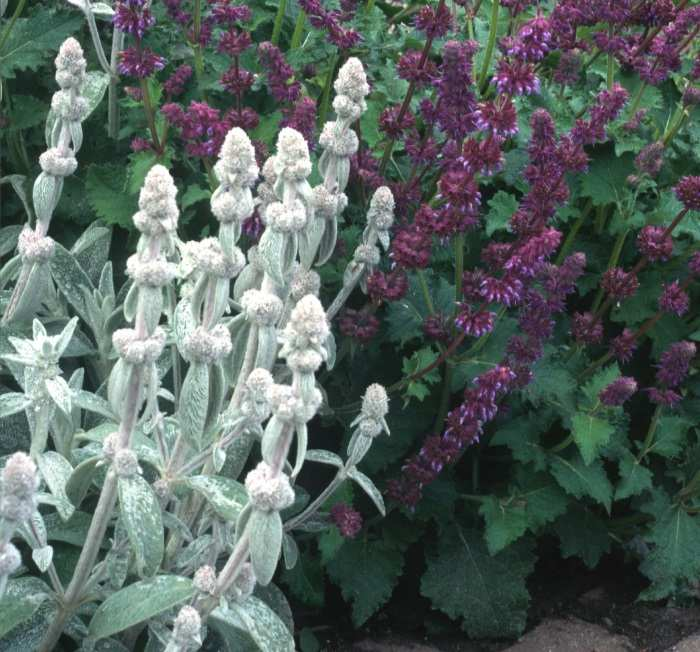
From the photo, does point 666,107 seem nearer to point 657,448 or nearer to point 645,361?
point 645,361

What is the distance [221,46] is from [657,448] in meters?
1.63

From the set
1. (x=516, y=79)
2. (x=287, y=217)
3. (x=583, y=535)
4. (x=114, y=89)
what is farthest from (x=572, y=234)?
(x=114, y=89)

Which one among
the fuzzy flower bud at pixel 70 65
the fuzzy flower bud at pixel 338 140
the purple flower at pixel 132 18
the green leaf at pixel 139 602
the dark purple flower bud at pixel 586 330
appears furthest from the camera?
the dark purple flower bud at pixel 586 330

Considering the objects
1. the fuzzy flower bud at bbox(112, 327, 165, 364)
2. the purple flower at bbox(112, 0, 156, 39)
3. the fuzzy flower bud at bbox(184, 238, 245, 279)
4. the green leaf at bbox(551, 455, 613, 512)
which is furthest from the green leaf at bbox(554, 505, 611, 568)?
the purple flower at bbox(112, 0, 156, 39)

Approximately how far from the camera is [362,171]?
2.80 m

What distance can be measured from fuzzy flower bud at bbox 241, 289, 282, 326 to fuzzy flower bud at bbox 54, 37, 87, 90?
64cm

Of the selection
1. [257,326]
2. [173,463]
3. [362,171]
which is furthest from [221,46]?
[173,463]

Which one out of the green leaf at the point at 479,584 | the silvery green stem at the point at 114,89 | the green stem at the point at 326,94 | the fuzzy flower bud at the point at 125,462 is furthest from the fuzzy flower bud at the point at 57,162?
the green leaf at the point at 479,584

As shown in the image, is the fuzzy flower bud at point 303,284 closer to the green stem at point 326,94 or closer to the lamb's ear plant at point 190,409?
the lamb's ear plant at point 190,409

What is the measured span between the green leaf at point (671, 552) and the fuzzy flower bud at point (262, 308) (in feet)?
5.04

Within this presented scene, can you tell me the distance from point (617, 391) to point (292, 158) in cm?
115

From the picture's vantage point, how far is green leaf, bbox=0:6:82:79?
3.20 meters

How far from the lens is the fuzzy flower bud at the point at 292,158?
6.74 ft

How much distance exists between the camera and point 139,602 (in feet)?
6.77
